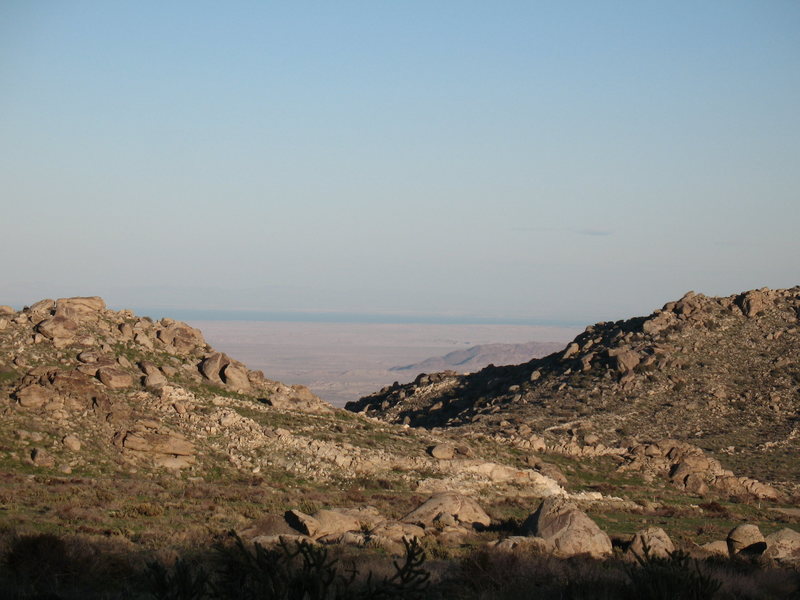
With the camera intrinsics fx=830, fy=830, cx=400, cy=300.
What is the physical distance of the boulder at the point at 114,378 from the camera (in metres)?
37.9

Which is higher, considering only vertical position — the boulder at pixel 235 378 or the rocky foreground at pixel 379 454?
the boulder at pixel 235 378

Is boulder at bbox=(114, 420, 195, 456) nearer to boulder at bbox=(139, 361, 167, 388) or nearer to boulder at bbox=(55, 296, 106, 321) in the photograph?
boulder at bbox=(139, 361, 167, 388)

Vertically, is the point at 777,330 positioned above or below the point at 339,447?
above

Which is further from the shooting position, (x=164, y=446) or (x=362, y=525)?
(x=164, y=446)

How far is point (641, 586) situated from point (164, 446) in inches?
927

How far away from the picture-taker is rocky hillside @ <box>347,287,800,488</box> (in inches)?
2010

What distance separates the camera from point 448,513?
27.3m

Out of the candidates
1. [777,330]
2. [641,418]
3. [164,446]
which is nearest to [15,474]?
[164,446]

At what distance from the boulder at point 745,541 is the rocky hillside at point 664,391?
20770 millimetres

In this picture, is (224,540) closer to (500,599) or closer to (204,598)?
(204,598)

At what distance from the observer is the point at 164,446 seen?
114 feet

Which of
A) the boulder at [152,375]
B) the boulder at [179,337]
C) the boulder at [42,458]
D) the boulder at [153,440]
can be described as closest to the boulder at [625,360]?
the boulder at [179,337]

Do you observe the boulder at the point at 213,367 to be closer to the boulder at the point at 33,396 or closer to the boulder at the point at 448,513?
the boulder at the point at 33,396

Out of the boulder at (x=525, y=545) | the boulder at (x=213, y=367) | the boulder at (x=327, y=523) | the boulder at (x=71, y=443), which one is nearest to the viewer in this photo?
the boulder at (x=525, y=545)
